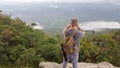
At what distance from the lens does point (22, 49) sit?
15.8m

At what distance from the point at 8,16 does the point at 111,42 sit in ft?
18.2

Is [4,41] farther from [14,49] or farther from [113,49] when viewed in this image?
[113,49]

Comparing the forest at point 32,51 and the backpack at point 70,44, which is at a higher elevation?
the backpack at point 70,44

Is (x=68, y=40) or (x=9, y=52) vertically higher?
(x=68, y=40)

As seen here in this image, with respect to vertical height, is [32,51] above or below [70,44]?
below

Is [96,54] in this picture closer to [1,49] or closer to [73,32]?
[1,49]

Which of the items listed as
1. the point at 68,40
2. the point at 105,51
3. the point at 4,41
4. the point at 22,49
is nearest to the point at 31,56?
the point at 22,49

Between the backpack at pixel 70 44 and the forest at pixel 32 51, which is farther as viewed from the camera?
the forest at pixel 32 51

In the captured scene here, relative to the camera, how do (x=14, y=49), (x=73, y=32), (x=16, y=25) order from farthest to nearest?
(x=16, y=25)
(x=14, y=49)
(x=73, y=32)

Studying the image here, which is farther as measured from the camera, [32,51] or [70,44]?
[32,51]

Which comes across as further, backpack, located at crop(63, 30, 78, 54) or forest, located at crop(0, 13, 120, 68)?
forest, located at crop(0, 13, 120, 68)

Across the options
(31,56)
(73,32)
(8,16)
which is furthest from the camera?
(8,16)

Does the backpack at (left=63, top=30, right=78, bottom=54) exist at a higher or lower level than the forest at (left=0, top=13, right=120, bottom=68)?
higher

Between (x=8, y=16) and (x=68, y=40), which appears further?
(x=8, y=16)
